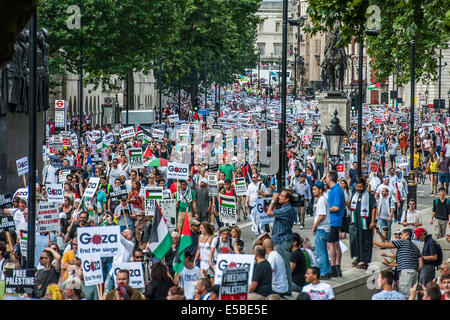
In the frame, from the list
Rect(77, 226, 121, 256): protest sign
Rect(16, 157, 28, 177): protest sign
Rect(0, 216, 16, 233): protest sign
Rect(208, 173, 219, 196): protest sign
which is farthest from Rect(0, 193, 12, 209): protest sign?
Rect(77, 226, 121, 256): protest sign

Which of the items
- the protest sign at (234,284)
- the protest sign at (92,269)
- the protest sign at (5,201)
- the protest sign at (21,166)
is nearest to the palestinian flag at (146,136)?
the protest sign at (21,166)

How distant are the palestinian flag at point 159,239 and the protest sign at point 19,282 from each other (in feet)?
8.81

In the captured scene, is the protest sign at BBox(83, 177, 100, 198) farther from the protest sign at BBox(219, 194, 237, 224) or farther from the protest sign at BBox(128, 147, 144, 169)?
the protest sign at BBox(128, 147, 144, 169)

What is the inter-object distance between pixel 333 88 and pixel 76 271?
95.2 ft

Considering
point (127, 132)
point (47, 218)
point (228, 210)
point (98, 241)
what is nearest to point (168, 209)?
point (228, 210)

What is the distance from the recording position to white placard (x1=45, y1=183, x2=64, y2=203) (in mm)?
18781

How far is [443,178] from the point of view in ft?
99.7

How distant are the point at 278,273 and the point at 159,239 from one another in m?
2.59

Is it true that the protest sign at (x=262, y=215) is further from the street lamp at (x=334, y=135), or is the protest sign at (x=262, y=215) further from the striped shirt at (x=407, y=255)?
the street lamp at (x=334, y=135)

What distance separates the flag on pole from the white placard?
4.16 m

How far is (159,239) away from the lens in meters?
14.9

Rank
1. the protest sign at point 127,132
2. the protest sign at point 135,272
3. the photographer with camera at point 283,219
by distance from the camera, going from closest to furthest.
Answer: the protest sign at point 135,272, the photographer with camera at point 283,219, the protest sign at point 127,132

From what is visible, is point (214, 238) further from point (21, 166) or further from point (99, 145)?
point (99, 145)

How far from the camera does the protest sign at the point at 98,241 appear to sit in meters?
13.0
